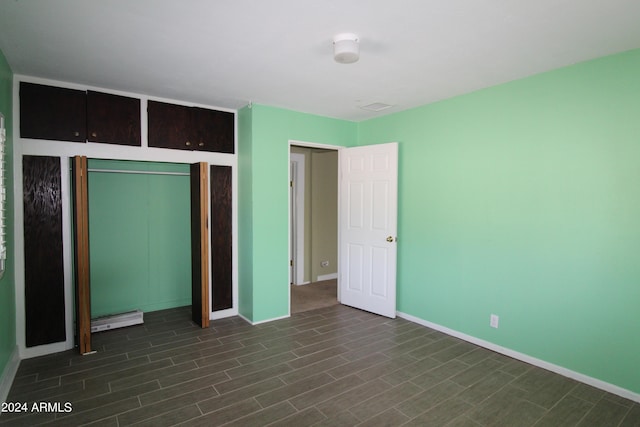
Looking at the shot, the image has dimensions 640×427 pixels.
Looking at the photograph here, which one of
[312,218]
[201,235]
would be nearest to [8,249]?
[201,235]

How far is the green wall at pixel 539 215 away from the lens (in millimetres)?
2639

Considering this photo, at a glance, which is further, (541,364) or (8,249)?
(541,364)

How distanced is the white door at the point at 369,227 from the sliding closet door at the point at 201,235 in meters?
1.81

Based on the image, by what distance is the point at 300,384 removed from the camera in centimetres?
281

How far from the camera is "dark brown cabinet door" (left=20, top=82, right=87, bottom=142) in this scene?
3139 millimetres

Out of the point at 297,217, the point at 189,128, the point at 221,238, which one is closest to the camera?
the point at 189,128

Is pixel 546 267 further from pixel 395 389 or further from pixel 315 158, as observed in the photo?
pixel 315 158

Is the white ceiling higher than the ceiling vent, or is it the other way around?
the ceiling vent

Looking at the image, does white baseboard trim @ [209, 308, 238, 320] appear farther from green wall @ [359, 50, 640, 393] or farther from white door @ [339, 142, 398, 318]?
green wall @ [359, 50, 640, 393]

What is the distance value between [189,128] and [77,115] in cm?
104

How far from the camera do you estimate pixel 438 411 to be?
2.47 metres

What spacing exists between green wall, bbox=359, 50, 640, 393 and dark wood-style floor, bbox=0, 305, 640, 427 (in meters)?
0.35

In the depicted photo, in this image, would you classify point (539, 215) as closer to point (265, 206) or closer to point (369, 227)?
point (369, 227)

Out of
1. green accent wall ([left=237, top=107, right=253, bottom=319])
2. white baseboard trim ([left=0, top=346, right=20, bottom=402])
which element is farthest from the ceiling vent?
white baseboard trim ([left=0, top=346, right=20, bottom=402])
